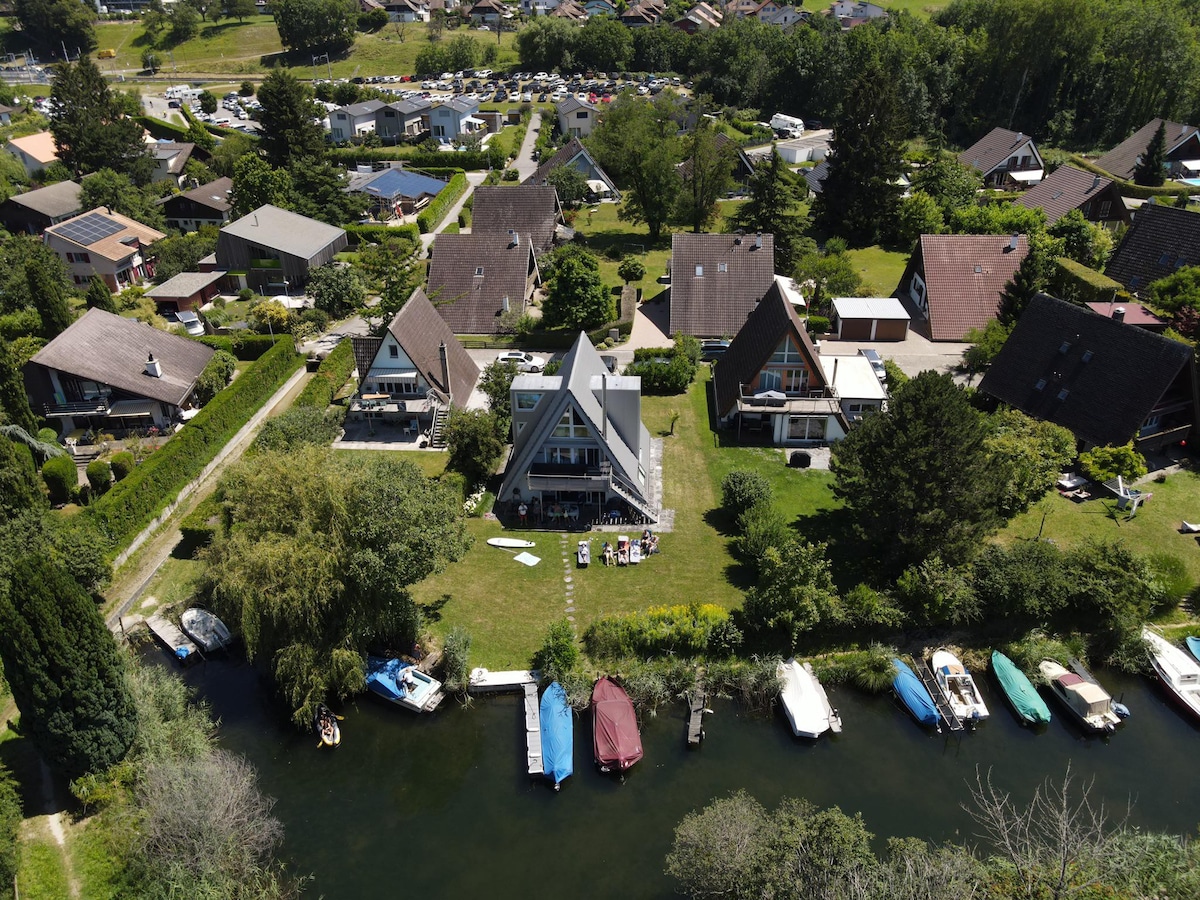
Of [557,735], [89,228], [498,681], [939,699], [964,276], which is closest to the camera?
[557,735]

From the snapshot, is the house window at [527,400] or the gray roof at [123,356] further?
the gray roof at [123,356]

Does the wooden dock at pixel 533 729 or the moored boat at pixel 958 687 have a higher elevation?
the moored boat at pixel 958 687

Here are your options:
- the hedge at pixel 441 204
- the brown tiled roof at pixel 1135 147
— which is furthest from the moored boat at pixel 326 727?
the brown tiled roof at pixel 1135 147

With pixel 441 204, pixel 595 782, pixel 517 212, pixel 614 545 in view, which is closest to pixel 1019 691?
pixel 595 782

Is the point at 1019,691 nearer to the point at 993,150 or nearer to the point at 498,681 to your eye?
the point at 498,681

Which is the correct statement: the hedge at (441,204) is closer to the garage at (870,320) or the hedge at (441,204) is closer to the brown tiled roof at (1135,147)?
the garage at (870,320)

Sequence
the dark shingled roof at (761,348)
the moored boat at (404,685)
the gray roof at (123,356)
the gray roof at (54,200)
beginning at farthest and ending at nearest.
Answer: the gray roof at (54,200)
the gray roof at (123,356)
the dark shingled roof at (761,348)
the moored boat at (404,685)

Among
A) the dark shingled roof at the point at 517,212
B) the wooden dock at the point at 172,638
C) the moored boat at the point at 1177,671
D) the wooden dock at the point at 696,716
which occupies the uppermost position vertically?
the dark shingled roof at the point at 517,212
